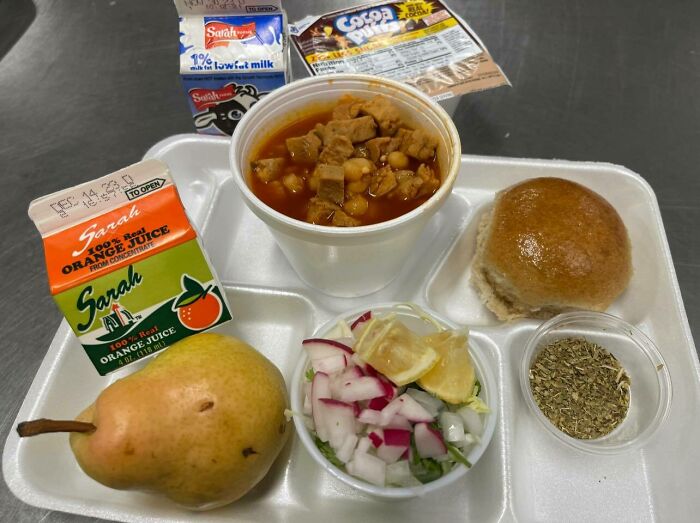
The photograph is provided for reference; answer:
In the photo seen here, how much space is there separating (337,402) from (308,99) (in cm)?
90

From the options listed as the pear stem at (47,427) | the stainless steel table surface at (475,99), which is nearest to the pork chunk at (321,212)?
the pear stem at (47,427)

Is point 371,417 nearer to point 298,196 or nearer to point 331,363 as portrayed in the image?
point 331,363

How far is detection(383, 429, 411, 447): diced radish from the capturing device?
1180mm

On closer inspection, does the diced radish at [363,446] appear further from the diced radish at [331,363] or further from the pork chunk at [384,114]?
the pork chunk at [384,114]

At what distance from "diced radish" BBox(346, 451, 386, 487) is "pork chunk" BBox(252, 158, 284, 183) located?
77cm

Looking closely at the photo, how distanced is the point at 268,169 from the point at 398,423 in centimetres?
76

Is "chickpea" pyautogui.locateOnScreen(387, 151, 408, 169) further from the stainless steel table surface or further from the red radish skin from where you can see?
the stainless steel table surface

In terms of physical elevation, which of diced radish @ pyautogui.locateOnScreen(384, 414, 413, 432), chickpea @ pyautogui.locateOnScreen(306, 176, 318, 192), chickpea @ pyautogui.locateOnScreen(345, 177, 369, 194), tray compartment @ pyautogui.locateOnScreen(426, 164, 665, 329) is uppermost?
chickpea @ pyautogui.locateOnScreen(306, 176, 318, 192)

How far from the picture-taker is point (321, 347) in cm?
131

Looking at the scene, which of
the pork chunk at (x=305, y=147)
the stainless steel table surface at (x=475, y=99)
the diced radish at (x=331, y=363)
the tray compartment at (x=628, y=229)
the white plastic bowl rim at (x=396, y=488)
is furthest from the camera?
the stainless steel table surface at (x=475, y=99)

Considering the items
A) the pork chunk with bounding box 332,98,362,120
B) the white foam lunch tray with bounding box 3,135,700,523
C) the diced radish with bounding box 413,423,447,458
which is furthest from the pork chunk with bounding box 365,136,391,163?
the diced radish with bounding box 413,423,447,458

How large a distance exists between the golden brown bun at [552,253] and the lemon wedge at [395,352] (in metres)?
0.46

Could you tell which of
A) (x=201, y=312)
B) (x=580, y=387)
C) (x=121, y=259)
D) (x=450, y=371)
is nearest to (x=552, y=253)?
(x=580, y=387)

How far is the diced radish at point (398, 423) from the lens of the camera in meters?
1.20
